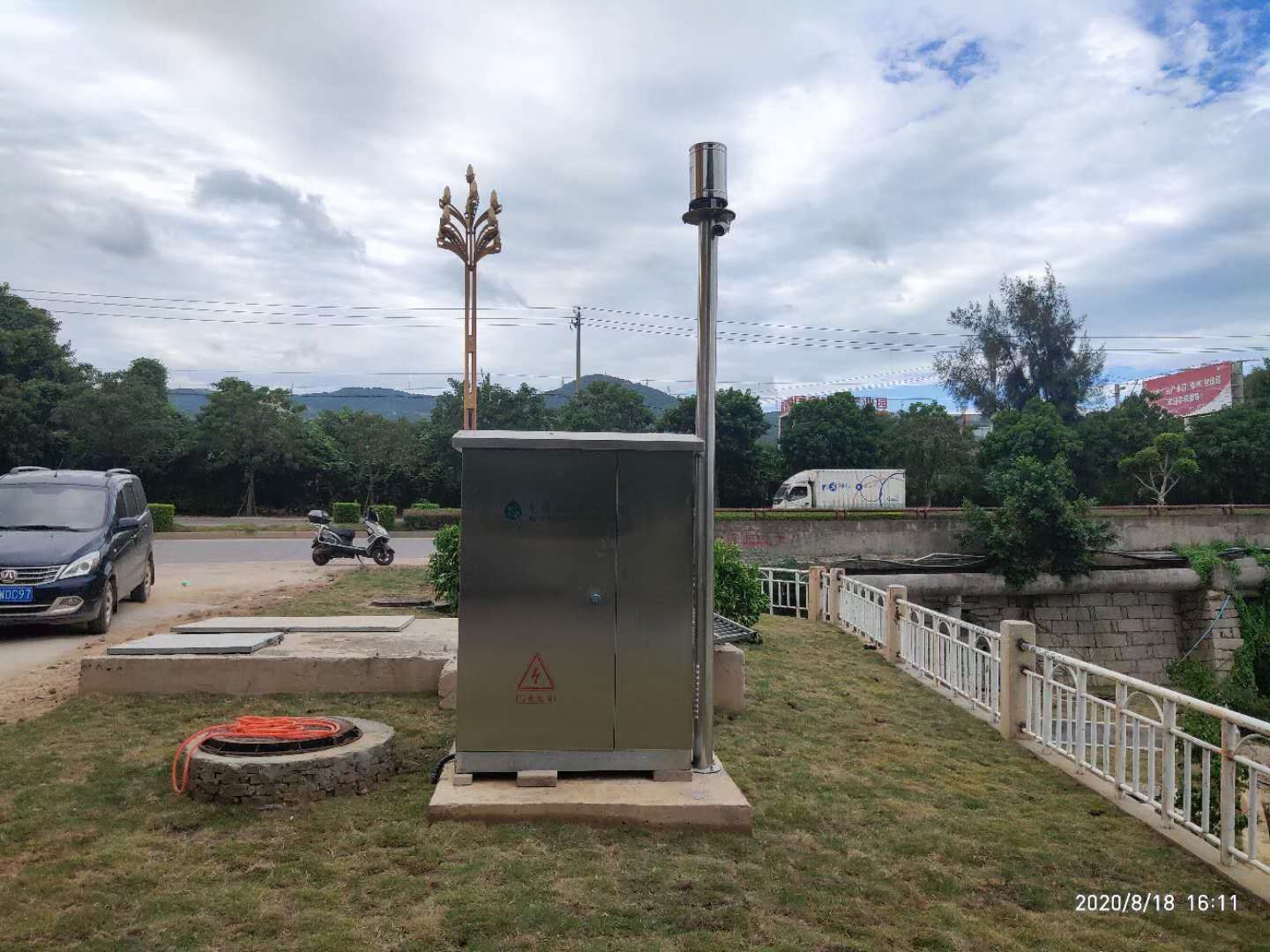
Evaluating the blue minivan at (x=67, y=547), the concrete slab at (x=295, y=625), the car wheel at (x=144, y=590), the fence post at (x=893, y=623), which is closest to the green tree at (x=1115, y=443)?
the fence post at (x=893, y=623)

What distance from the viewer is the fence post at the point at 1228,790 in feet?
13.0

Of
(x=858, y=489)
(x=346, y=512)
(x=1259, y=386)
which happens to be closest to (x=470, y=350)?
(x=346, y=512)

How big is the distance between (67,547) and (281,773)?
627cm

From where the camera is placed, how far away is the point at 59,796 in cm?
405

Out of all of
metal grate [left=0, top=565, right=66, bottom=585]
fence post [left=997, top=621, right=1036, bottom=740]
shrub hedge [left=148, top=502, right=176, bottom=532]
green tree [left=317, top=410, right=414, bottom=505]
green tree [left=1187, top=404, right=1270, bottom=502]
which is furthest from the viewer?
green tree [left=317, top=410, right=414, bottom=505]

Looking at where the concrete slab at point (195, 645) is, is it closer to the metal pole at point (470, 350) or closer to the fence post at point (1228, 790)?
the metal pole at point (470, 350)

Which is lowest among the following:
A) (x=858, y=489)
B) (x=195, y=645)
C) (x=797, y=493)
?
(x=195, y=645)

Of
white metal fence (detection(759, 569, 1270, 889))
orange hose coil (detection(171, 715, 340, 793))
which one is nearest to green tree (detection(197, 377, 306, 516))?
white metal fence (detection(759, 569, 1270, 889))

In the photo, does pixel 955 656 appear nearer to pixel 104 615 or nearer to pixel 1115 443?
pixel 104 615

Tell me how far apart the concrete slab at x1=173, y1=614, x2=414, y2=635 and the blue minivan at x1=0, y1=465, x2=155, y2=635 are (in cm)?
206

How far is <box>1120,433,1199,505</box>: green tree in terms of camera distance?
31.9 meters

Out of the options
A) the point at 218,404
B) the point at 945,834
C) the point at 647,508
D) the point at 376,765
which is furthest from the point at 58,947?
the point at 218,404

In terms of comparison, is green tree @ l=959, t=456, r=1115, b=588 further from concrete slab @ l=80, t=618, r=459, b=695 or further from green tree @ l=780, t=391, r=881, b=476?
green tree @ l=780, t=391, r=881, b=476

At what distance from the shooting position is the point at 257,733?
4254mm
